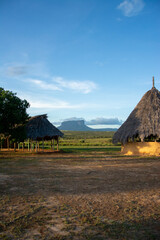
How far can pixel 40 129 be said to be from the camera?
19203mm

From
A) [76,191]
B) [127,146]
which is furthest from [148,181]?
[127,146]

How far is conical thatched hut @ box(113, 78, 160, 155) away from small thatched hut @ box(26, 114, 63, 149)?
6.56 metres

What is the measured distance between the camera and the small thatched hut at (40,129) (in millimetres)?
18566

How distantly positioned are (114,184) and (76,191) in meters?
1.47

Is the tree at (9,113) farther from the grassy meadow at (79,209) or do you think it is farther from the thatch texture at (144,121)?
the grassy meadow at (79,209)

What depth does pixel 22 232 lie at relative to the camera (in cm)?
320

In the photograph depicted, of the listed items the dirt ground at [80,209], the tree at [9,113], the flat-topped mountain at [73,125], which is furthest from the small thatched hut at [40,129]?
the flat-topped mountain at [73,125]

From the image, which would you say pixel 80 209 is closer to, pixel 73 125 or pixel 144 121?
pixel 144 121

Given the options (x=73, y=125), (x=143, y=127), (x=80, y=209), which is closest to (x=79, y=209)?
(x=80, y=209)

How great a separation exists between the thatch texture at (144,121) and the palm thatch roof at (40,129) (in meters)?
6.56

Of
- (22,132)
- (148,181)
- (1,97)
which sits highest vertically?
(1,97)

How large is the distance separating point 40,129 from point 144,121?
9658 millimetres

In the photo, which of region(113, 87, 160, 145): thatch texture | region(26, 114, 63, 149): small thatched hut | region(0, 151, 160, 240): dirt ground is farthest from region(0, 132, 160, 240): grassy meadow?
region(26, 114, 63, 149): small thatched hut

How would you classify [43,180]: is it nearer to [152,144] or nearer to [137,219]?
[137,219]
